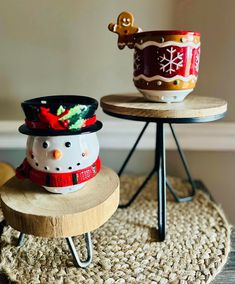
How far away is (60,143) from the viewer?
432 millimetres

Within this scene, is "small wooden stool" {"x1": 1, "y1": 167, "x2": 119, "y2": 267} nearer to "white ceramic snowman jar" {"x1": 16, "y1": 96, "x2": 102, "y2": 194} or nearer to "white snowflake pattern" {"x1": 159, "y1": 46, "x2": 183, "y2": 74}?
"white ceramic snowman jar" {"x1": 16, "y1": 96, "x2": 102, "y2": 194}

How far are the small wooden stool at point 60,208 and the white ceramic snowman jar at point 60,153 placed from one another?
1.2 inches

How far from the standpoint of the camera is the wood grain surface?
471mm

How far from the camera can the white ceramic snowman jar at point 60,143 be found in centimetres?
42

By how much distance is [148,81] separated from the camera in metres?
0.51

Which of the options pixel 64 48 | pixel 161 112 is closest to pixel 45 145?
pixel 161 112

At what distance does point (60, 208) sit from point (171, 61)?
0.27m

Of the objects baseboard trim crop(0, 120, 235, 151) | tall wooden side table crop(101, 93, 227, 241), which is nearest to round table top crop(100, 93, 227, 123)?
tall wooden side table crop(101, 93, 227, 241)

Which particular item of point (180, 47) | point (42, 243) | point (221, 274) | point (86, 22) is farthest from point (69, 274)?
point (86, 22)

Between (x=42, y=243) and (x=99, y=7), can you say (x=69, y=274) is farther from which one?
(x=99, y=7)

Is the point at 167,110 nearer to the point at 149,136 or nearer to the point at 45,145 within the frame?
the point at 45,145

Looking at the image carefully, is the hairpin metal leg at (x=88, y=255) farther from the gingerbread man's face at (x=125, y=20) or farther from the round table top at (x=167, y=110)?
the gingerbread man's face at (x=125, y=20)

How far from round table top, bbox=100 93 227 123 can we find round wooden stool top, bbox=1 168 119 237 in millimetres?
113

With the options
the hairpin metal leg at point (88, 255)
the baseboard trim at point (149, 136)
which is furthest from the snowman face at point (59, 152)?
the baseboard trim at point (149, 136)
